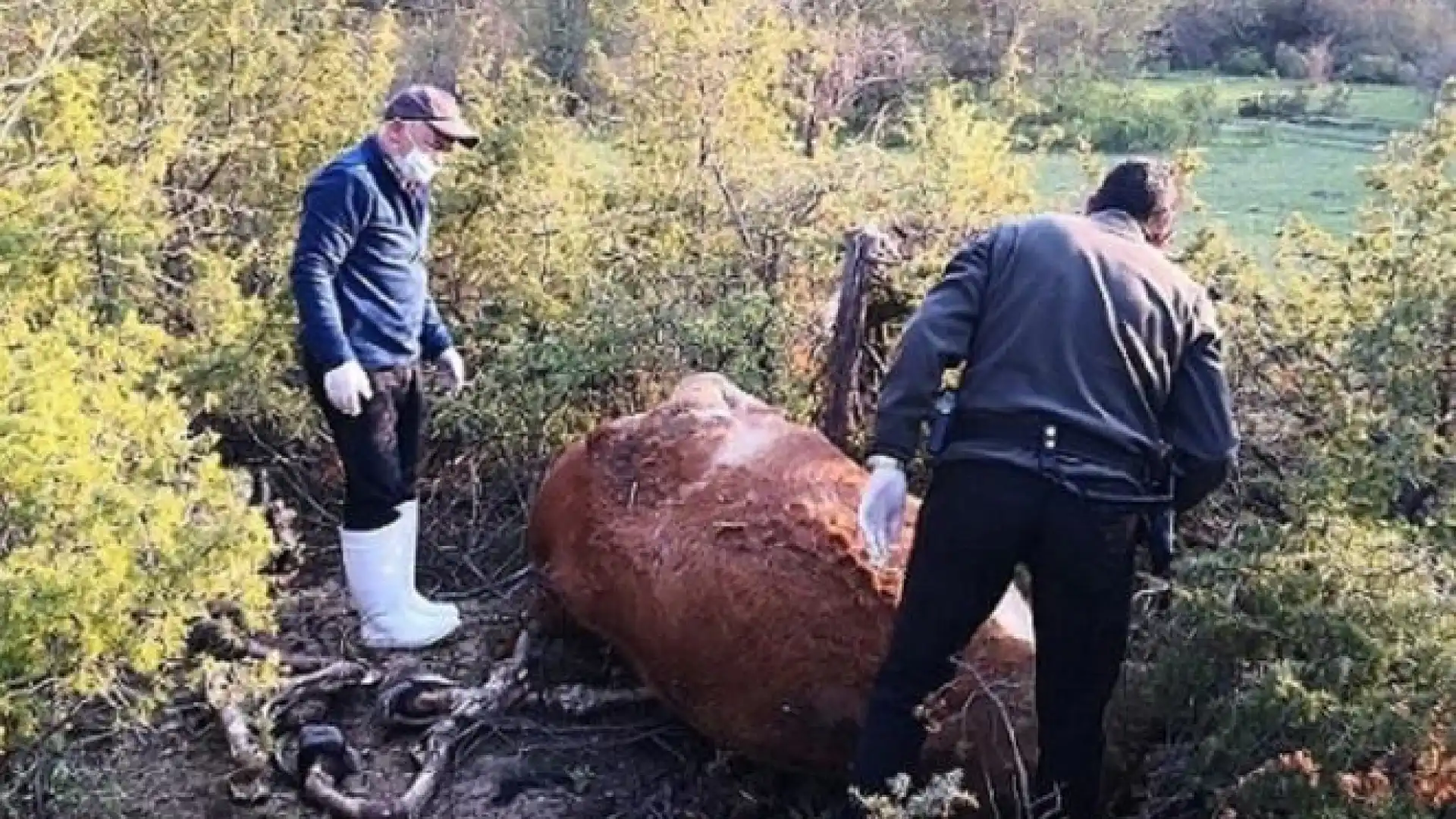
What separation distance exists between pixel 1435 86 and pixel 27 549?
44.8 feet

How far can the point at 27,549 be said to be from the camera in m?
3.97

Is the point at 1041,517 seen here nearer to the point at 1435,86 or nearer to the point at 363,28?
the point at 363,28

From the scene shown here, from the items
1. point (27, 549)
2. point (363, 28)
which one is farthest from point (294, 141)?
point (27, 549)

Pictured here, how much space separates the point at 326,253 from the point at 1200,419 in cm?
266

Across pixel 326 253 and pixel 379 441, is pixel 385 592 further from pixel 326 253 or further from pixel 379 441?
pixel 326 253

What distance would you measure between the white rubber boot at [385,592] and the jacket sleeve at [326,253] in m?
0.68

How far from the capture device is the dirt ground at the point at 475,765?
178 inches

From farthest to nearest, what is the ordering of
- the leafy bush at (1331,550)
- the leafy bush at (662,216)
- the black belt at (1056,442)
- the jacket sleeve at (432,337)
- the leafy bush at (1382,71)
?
the leafy bush at (1382,71)
the leafy bush at (662,216)
the jacket sleeve at (432,337)
the black belt at (1056,442)
the leafy bush at (1331,550)

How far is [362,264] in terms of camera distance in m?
5.31

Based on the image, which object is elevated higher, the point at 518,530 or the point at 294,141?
the point at 294,141

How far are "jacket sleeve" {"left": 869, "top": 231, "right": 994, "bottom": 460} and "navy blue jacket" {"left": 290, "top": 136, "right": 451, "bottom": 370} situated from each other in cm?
199

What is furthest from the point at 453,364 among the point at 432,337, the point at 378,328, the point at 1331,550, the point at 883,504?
the point at 1331,550

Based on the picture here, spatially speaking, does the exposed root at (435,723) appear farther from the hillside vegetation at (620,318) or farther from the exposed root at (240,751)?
the hillside vegetation at (620,318)

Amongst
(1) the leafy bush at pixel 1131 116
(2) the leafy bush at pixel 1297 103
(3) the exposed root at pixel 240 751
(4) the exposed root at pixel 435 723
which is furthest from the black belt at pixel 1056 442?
(2) the leafy bush at pixel 1297 103
